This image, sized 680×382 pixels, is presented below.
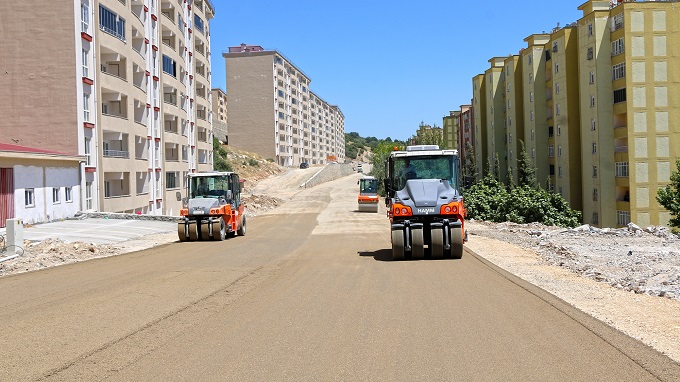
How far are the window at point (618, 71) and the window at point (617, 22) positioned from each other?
3241 mm

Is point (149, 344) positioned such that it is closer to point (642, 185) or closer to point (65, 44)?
point (65, 44)

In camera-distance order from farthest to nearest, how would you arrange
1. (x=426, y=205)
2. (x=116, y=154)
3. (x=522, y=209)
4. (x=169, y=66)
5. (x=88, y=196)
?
(x=169, y=66)
(x=116, y=154)
(x=522, y=209)
(x=88, y=196)
(x=426, y=205)

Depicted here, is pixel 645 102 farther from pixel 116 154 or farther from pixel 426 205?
pixel 116 154

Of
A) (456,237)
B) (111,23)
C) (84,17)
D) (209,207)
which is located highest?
(111,23)

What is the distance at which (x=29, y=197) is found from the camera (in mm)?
32469

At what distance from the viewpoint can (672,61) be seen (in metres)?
52.1

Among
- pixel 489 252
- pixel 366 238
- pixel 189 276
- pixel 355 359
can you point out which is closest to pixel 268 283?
pixel 189 276

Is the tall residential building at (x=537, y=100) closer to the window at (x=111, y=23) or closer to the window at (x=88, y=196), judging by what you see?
the window at (x=111, y=23)

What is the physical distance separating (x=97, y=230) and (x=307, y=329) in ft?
85.3

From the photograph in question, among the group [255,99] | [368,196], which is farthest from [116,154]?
[255,99]

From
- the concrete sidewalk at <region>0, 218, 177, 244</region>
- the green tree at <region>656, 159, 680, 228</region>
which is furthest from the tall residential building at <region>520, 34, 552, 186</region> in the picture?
the concrete sidewalk at <region>0, 218, 177, 244</region>

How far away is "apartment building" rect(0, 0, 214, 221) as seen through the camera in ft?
126

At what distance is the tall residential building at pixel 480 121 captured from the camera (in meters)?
91.4

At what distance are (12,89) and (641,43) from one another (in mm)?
48575
